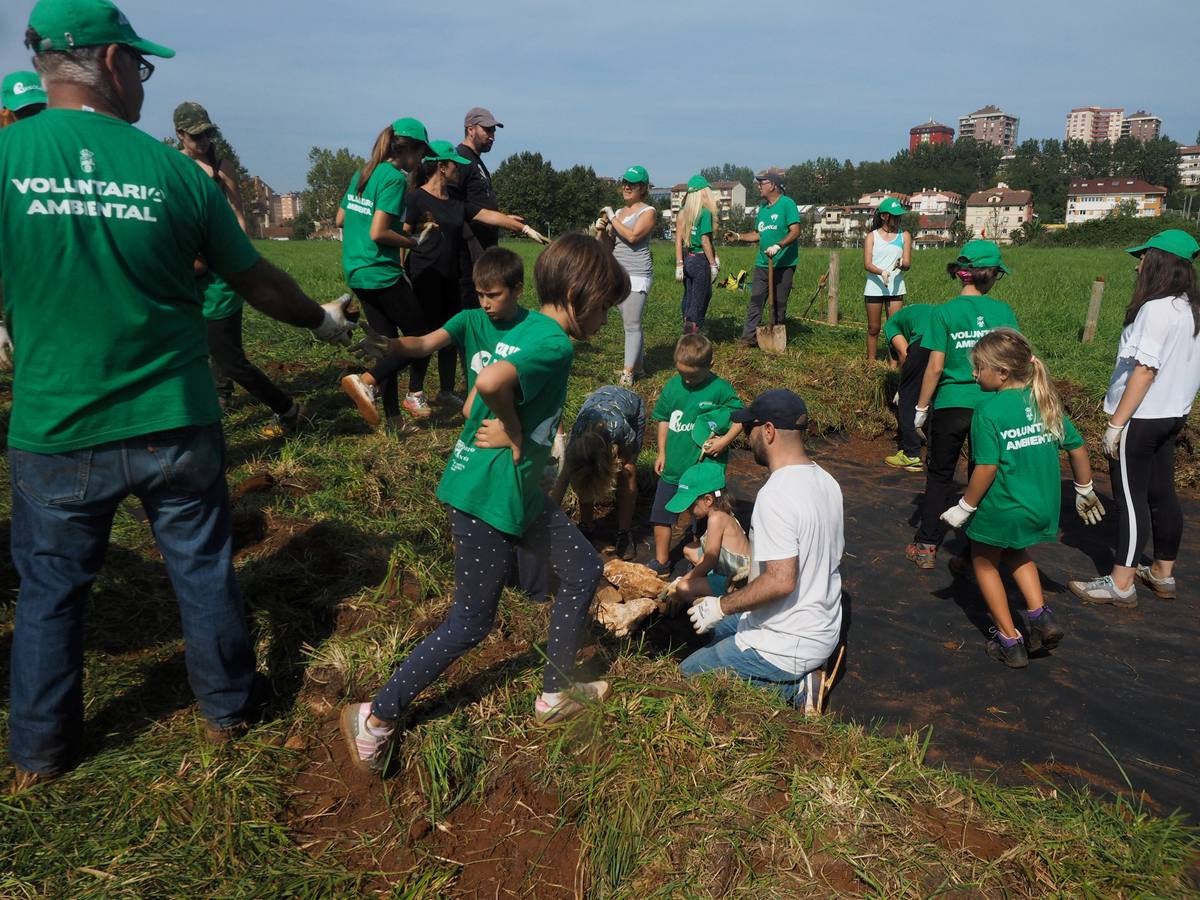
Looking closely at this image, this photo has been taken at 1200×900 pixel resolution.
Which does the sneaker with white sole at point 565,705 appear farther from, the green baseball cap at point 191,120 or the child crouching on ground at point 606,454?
the green baseball cap at point 191,120

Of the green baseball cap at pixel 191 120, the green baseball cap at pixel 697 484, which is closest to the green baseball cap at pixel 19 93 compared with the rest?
the green baseball cap at pixel 191 120

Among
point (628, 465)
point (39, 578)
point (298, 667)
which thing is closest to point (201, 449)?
point (39, 578)

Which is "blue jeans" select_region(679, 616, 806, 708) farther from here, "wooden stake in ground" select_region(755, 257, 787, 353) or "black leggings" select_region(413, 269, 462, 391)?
"wooden stake in ground" select_region(755, 257, 787, 353)

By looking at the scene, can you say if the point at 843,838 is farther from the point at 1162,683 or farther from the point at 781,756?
the point at 1162,683

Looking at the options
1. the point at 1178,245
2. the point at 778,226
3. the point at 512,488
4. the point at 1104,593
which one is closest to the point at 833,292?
the point at 778,226

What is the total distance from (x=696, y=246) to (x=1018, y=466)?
19.3 ft

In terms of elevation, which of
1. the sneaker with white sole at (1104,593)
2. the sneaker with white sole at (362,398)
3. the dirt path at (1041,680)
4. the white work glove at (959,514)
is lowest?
the dirt path at (1041,680)

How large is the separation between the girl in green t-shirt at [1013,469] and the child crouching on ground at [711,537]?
1.09m

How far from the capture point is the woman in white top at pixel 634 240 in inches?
302

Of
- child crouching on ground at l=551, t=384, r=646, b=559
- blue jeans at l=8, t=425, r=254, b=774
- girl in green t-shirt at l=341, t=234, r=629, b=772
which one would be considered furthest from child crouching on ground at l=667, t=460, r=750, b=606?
blue jeans at l=8, t=425, r=254, b=774

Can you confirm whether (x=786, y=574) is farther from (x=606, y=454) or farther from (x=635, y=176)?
(x=635, y=176)

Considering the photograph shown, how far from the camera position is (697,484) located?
4.40 m

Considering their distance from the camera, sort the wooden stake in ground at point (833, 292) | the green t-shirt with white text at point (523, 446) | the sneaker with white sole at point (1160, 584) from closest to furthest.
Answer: the green t-shirt with white text at point (523, 446) < the sneaker with white sole at point (1160, 584) < the wooden stake in ground at point (833, 292)

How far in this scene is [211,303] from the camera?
5086 mm
